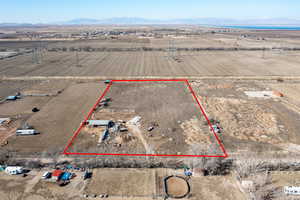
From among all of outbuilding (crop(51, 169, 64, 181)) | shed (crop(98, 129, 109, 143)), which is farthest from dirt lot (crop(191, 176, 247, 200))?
outbuilding (crop(51, 169, 64, 181))

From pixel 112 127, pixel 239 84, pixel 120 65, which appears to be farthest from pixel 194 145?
pixel 120 65

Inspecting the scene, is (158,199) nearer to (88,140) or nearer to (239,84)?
(88,140)

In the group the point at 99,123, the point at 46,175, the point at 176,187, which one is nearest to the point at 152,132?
the point at 99,123

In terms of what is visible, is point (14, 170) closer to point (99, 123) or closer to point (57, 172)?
point (57, 172)

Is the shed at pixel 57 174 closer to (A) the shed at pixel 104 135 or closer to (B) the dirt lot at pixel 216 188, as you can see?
(A) the shed at pixel 104 135

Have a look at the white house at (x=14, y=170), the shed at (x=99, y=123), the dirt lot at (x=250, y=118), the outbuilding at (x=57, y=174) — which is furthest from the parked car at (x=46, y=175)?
the dirt lot at (x=250, y=118)
